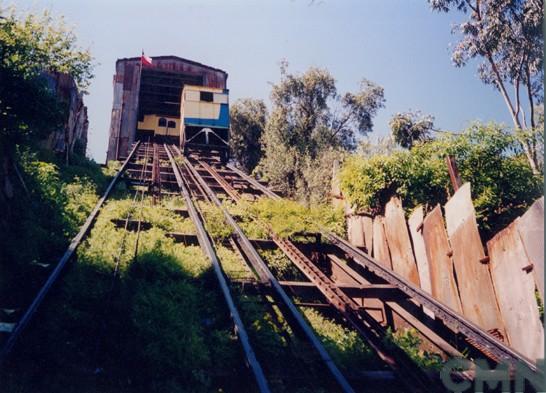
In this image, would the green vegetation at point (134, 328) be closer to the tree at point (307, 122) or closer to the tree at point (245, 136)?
the tree at point (307, 122)

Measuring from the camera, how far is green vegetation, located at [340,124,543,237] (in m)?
5.68

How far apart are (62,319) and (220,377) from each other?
1604 mm

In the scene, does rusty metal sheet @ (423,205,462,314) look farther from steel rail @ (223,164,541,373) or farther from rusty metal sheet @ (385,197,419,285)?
steel rail @ (223,164,541,373)

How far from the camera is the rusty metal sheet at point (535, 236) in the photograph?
334cm

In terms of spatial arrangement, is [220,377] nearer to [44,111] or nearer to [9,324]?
[9,324]

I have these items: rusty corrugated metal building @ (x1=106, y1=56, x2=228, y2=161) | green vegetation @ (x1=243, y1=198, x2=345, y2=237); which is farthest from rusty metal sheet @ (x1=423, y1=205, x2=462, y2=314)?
rusty corrugated metal building @ (x1=106, y1=56, x2=228, y2=161)

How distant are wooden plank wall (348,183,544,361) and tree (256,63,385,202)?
1430cm

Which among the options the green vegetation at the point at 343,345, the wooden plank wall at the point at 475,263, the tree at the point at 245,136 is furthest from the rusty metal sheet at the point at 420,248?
the tree at the point at 245,136

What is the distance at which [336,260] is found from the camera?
5.77m

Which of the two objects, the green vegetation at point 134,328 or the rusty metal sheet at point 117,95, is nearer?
the green vegetation at point 134,328

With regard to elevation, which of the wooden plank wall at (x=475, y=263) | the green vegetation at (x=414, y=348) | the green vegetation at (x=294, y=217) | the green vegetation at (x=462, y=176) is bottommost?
the green vegetation at (x=414, y=348)

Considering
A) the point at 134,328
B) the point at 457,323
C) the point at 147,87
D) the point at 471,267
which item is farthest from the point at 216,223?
the point at 147,87

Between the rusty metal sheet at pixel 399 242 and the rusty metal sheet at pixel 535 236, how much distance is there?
1643 millimetres

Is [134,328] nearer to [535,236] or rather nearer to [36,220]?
[36,220]
